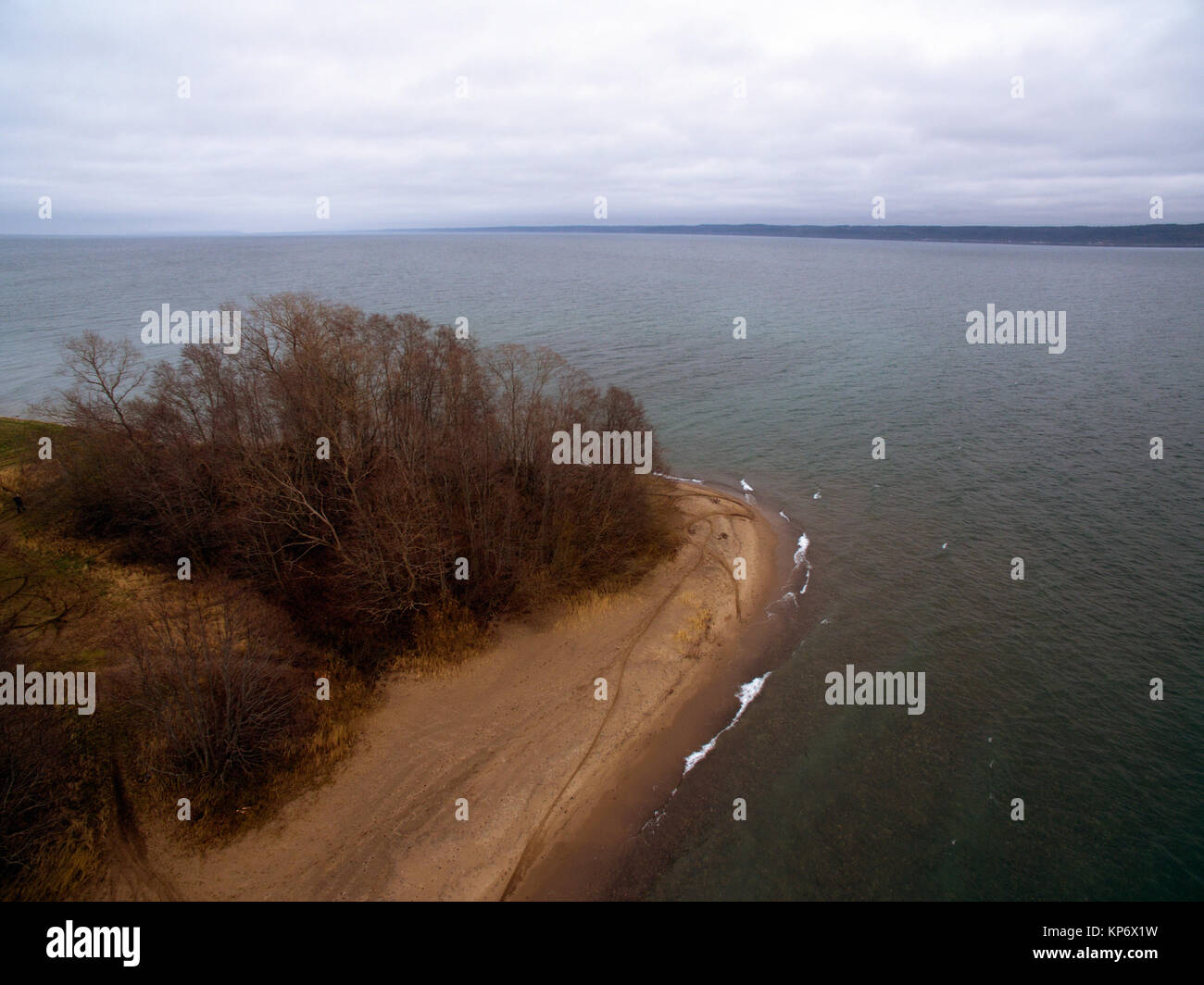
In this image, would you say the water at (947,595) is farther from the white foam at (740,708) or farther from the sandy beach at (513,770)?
the sandy beach at (513,770)

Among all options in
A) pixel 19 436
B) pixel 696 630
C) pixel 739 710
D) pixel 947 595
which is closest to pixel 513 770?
pixel 739 710

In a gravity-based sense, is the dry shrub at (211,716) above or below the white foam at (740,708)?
above

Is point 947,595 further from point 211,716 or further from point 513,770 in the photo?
point 211,716

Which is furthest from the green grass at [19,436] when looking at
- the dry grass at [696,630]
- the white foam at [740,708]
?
the white foam at [740,708]

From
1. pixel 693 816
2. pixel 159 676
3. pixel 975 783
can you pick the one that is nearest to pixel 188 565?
pixel 159 676

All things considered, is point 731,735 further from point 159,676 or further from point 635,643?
point 159,676

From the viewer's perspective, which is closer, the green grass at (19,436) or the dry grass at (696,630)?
the dry grass at (696,630)

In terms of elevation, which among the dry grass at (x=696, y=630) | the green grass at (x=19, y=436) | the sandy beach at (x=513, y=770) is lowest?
the sandy beach at (x=513, y=770)

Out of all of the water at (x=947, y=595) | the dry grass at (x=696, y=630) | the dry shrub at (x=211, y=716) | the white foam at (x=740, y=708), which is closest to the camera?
the dry shrub at (x=211, y=716)
